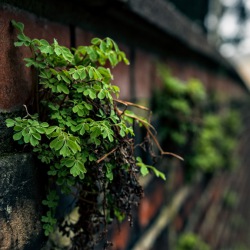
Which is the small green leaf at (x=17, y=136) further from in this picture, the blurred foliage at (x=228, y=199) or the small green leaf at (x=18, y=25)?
the blurred foliage at (x=228, y=199)

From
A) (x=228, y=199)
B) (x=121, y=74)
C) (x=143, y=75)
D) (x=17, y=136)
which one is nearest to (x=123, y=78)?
(x=121, y=74)

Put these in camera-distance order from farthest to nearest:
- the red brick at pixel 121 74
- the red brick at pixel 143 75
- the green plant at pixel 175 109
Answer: the green plant at pixel 175 109
the red brick at pixel 143 75
the red brick at pixel 121 74

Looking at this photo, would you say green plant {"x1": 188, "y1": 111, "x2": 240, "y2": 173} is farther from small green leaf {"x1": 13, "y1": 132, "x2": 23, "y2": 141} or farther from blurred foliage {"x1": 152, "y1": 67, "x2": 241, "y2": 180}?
small green leaf {"x1": 13, "y1": 132, "x2": 23, "y2": 141}

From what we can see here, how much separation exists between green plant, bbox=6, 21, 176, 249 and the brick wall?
0.03 m

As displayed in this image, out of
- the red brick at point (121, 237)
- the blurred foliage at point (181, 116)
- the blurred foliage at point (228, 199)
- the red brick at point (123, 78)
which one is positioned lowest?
the blurred foliage at point (228, 199)

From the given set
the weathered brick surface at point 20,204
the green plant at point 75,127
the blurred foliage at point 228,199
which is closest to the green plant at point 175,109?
the green plant at point 75,127

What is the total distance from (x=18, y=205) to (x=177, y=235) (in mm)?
1467

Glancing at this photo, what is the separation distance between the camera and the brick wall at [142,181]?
2.45ft

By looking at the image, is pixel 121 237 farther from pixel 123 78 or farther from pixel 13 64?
pixel 13 64

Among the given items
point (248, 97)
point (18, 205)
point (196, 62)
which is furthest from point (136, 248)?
point (248, 97)

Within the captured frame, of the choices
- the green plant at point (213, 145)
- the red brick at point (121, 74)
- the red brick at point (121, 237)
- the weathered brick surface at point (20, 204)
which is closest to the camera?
the weathered brick surface at point (20, 204)

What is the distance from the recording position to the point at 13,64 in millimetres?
783

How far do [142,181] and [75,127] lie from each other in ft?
2.63

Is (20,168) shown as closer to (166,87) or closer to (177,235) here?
(166,87)
